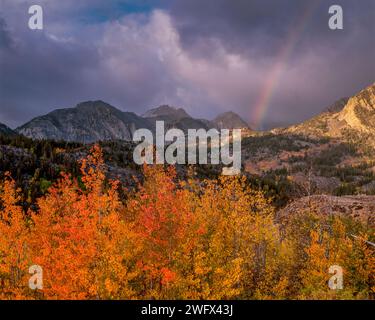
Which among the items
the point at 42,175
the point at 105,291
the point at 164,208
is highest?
the point at 42,175

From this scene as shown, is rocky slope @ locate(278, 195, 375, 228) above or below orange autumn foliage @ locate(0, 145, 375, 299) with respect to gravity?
above

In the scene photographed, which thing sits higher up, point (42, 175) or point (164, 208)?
point (42, 175)

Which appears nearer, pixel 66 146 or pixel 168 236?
pixel 168 236

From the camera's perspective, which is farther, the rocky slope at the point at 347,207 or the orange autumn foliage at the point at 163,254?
the rocky slope at the point at 347,207

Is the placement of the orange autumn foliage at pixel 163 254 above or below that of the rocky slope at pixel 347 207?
below

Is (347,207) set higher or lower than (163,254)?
higher

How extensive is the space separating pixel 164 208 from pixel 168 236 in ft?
8.34

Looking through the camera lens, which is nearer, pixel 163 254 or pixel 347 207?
pixel 163 254

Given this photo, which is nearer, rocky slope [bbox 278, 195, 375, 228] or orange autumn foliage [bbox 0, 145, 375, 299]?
orange autumn foliage [bbox 0, 145, 375, 299]

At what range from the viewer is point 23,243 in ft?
137

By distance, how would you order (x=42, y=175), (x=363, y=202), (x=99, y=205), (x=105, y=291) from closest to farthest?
1. (x=105, y=291)
2. (x=99, y=205)
3. (x=363, y=202)
4. (x=42, y=175)

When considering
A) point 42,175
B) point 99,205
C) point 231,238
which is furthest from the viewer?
point 42,175

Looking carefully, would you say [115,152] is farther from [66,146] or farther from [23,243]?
[23,243]
